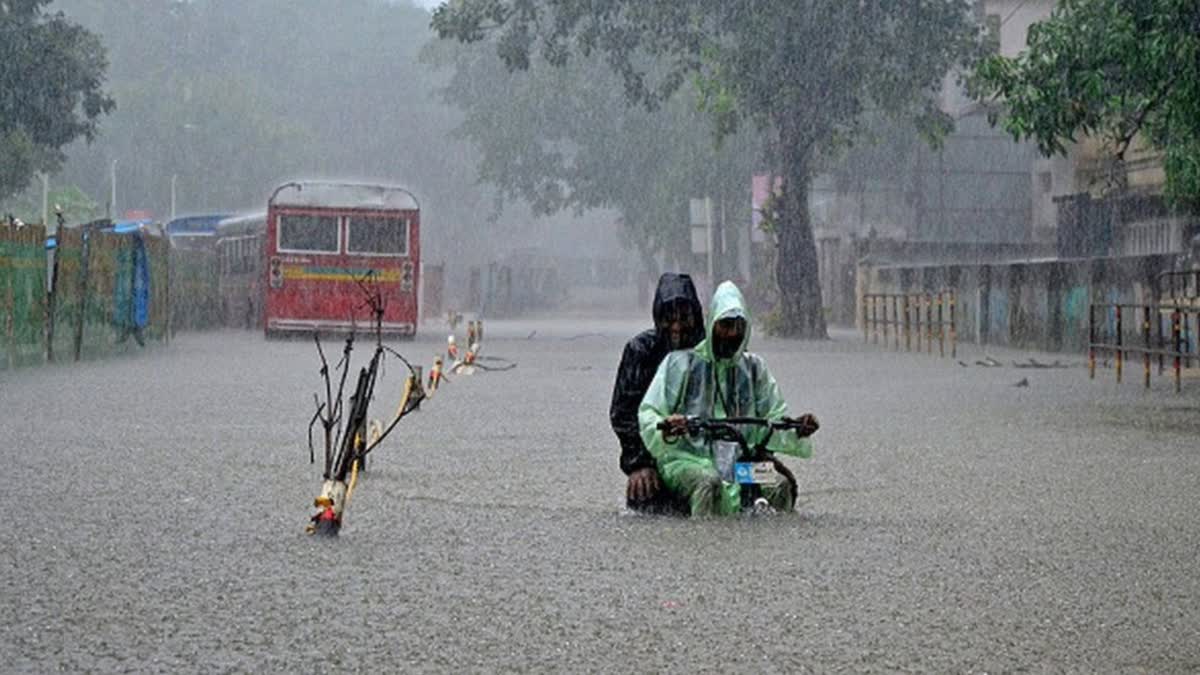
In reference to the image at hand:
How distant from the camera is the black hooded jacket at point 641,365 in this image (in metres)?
10.5

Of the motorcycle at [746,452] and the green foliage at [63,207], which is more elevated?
the green foliage at [63,207]

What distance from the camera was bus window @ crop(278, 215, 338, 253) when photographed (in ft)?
127

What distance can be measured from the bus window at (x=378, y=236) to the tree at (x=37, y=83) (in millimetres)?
6891

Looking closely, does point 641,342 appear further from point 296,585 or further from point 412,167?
point 412,167

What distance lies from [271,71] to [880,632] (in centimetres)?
11411

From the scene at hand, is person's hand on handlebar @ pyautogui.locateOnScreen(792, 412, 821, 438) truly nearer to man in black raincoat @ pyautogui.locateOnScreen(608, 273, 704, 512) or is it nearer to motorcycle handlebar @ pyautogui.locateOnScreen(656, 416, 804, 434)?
motorcycle handlebar @ pyautogui.locateOnScreen(656, 416, 804, 434)

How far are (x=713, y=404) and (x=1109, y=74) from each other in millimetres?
10846

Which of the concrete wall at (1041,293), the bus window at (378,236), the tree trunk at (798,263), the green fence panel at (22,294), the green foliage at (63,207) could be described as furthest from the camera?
the green foliage at (63,207)

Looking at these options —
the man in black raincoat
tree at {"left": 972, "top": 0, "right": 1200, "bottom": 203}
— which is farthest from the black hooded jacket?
tree at {"left": 972, "top": 0, "right": 1200, "bottom": 203}

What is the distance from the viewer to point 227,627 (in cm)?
716

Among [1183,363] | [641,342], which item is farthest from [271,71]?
[641,342]

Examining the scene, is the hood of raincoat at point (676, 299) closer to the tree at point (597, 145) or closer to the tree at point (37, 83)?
the tree at point (37, 83)

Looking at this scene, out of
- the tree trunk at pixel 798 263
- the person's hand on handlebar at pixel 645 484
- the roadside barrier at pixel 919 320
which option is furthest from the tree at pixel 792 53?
the person's hand on handlebar at pixel 645 484

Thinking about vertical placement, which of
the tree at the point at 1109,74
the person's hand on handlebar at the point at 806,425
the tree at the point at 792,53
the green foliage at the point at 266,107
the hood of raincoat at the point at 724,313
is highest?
the green foliage at the point at 266,107
